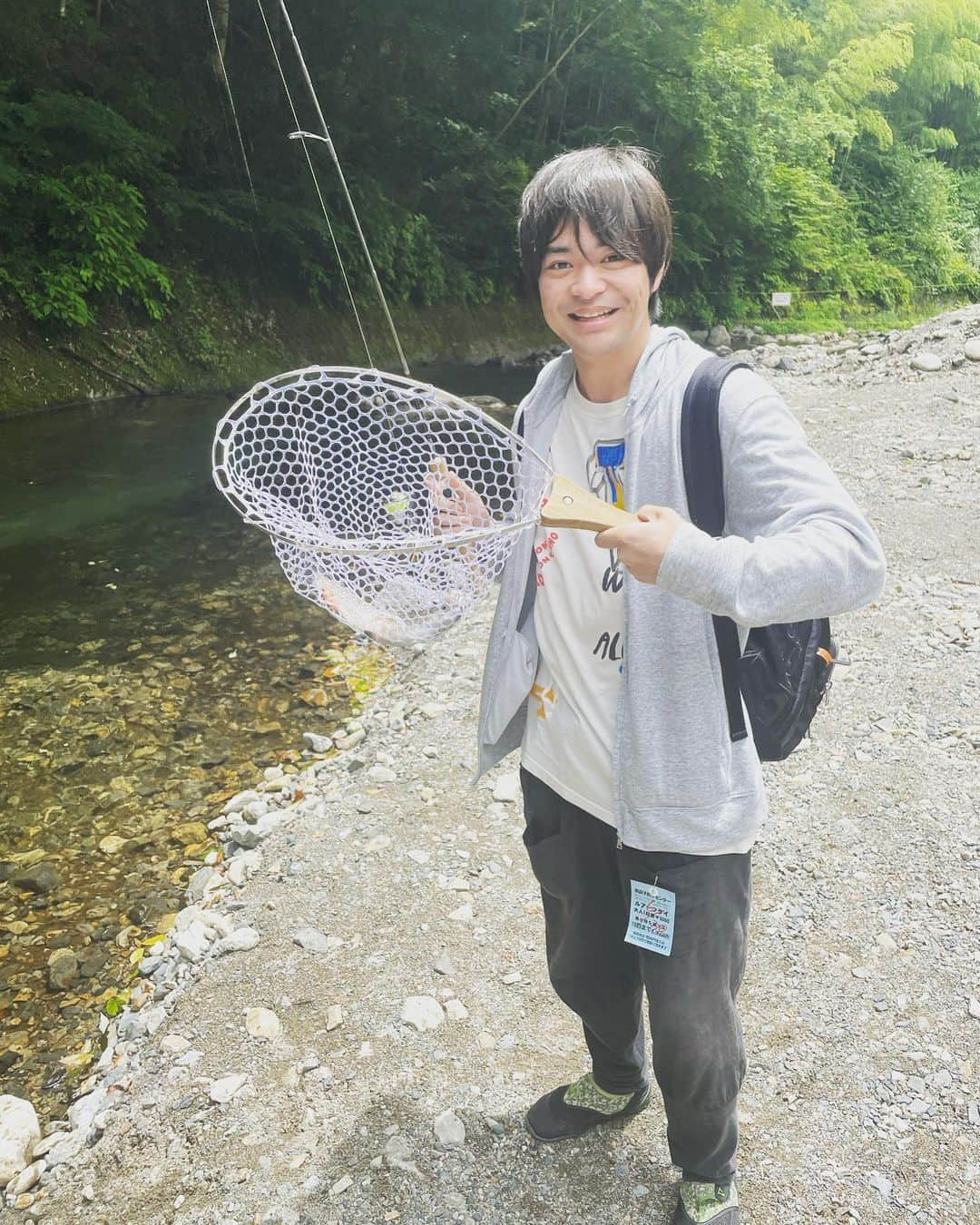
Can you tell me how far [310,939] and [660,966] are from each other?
1.47 m

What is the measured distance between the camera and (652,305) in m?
1.50

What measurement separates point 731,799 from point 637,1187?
1.00 metres

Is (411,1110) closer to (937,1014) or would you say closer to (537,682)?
(537,682)

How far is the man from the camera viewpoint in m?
1.20

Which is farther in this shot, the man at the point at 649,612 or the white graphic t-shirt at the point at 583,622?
the white graphic t-shirt at the point at 583,622

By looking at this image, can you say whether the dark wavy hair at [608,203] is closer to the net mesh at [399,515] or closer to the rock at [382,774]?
the net mesh at [399,515]

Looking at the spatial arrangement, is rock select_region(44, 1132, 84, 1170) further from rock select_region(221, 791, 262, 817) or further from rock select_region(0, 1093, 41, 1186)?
rock select_region(221, 791, 262, 817)

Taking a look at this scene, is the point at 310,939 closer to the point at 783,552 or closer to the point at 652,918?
the point at 652,918

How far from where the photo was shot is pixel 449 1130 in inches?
79.5

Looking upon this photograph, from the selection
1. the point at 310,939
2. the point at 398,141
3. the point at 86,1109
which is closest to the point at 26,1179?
the point at 86,1109

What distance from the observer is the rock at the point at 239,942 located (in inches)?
105

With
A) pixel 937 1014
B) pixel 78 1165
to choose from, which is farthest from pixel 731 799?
pixel 78 1165

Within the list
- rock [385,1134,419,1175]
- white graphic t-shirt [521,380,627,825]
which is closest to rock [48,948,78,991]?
rock [385,1134,419,1175]

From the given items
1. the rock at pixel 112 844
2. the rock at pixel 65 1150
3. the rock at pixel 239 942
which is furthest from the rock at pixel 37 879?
the rock at pixel 65 1150
